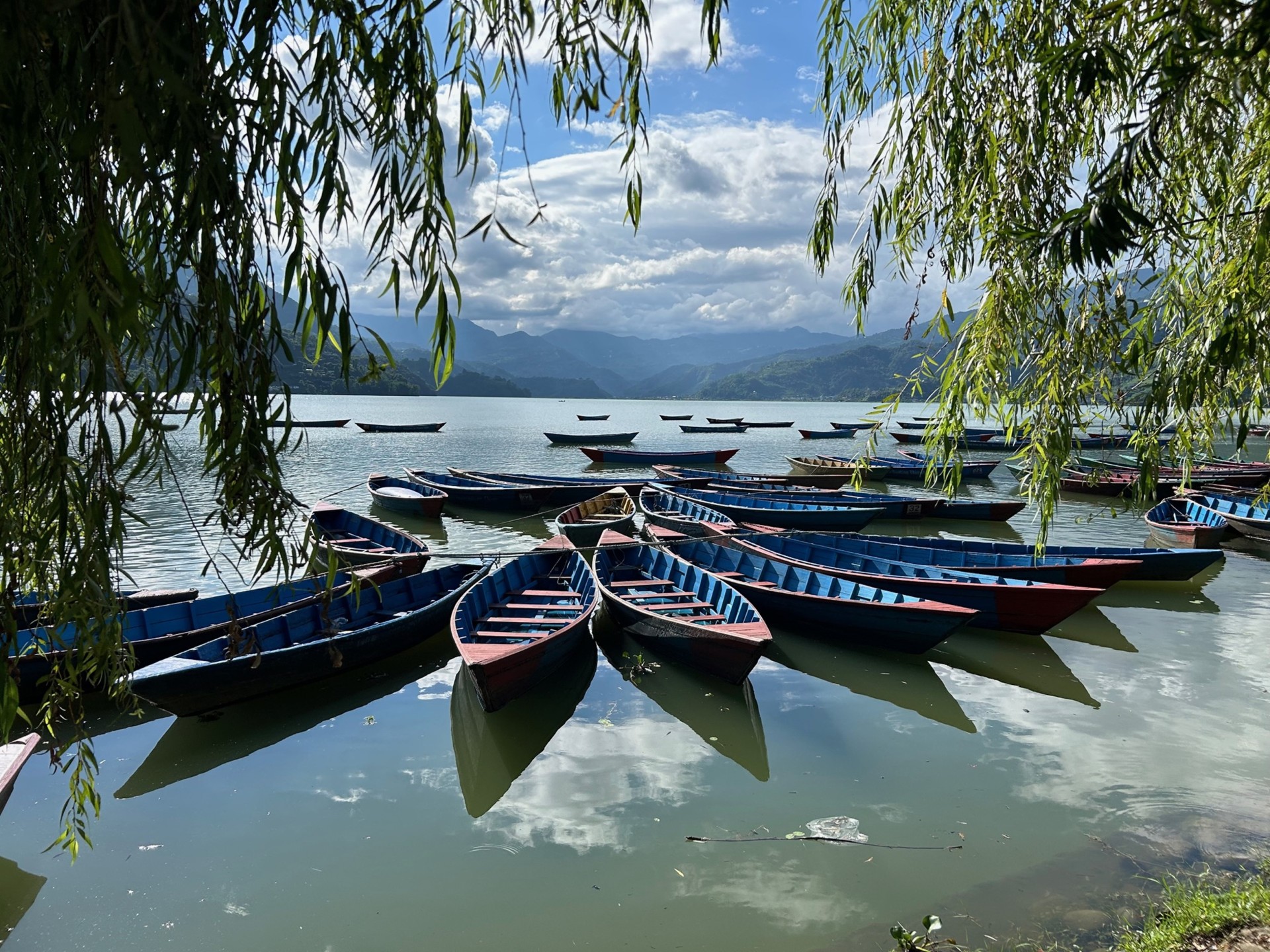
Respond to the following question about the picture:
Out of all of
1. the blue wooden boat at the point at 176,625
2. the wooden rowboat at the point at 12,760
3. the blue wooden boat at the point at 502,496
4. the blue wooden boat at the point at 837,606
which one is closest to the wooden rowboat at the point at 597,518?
the blue wooden boat at the point at 502,496

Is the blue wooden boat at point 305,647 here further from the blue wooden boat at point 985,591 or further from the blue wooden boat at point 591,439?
the blue wooden boat at point 591,439

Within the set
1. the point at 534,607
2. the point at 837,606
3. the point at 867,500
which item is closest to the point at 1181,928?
the point at 837,606

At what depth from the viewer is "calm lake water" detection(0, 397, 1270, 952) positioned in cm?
543

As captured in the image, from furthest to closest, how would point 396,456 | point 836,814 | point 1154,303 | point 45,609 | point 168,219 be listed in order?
point 396,456 < point 836,814 < point 1154,303 < point 45,609 < point 168,219

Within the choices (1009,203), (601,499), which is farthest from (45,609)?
(601,499)

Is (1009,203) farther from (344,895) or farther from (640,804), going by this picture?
(344,895)

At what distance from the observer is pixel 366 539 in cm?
1706

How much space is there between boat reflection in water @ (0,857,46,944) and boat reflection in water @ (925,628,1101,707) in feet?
35.6

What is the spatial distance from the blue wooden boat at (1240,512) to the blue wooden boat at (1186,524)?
21 cm

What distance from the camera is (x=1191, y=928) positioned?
4.52 metres

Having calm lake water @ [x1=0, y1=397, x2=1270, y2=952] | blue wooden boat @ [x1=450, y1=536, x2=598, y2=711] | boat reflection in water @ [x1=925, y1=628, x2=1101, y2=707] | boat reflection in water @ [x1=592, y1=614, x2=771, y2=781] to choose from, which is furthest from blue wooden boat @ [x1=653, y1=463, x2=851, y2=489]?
boat reflection in water @ [x1=592, y1=614, x2=771, y2=781]

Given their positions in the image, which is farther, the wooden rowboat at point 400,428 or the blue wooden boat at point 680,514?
the wooden rowboat at point 400,428

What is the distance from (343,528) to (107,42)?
58.1 ft

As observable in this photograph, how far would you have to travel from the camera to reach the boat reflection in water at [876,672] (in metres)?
9.20
